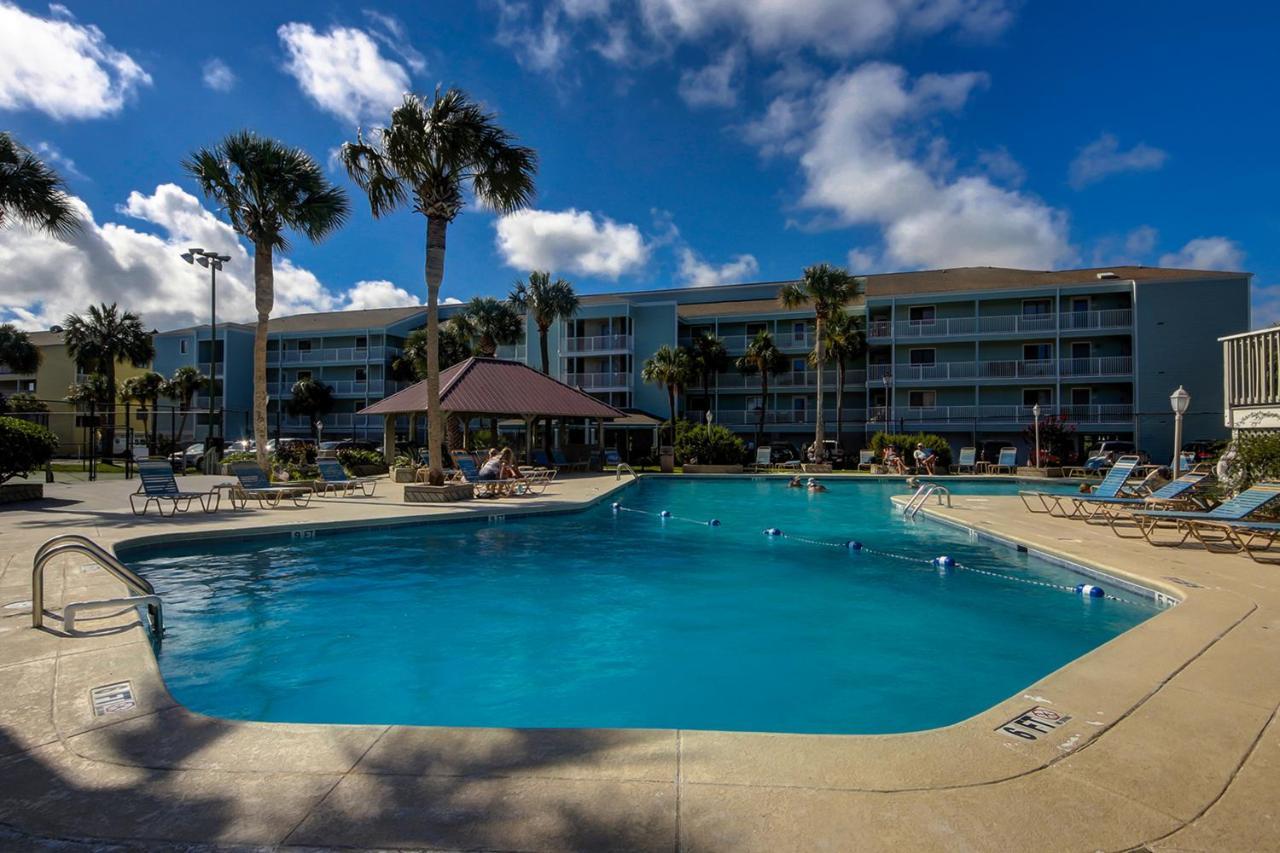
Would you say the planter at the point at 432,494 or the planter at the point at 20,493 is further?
the planter at the point at 432,494

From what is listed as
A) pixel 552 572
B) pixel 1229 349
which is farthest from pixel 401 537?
pixel 1229 349

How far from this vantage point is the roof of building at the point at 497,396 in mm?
25328

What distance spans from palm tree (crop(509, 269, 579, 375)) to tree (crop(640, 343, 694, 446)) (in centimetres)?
563

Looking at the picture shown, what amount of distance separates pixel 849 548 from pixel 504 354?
38.5 meters

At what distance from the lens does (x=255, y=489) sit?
49.1 ft

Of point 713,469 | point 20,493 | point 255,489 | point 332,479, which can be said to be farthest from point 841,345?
point 20,493

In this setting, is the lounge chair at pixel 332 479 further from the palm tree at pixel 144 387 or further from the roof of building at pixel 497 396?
the palm tree at pixel 144 387

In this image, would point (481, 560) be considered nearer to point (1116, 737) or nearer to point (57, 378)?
point (1116, 737)

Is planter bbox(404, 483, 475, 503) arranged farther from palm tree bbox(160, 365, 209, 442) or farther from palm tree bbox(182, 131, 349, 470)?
palm tree bbox(160, 365, 209, 442)

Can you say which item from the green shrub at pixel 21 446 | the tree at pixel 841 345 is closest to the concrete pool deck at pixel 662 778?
the green shrub at pixel 21 446

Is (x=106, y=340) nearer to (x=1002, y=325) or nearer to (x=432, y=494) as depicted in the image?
(x=432, y=494)

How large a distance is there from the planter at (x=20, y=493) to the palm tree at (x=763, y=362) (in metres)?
31.0

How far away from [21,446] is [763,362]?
31379mm

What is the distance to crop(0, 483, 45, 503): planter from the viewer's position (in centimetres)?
1548
